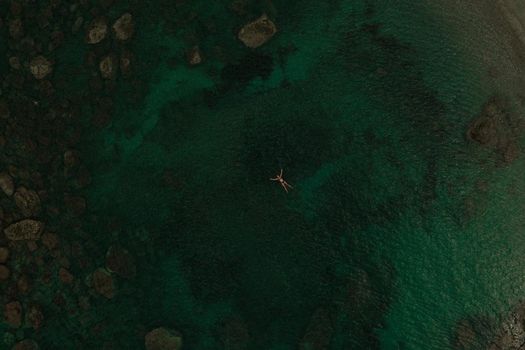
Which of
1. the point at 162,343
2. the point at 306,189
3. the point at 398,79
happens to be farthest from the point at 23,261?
the point at 398,79

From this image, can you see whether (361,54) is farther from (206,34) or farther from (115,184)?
(115,184)

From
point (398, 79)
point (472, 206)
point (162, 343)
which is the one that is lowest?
point (162, 343)

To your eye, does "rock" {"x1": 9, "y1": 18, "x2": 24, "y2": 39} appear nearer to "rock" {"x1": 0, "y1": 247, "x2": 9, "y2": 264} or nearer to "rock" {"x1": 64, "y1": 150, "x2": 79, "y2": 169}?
"rock" {"x1": 64, "y1": 150, "x2": 79, "y2": 169}

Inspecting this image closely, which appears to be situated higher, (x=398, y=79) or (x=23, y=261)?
(x=398, y=79)

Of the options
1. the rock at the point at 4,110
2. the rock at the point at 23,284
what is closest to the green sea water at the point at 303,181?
the rock at the point at 23,284

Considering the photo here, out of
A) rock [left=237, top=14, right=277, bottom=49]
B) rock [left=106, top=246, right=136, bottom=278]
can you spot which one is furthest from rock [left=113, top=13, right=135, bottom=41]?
rock [left=106, top=246, right=136, bottom=278]

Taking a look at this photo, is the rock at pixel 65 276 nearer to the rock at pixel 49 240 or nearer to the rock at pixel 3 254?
the rock at pixel 49 240
